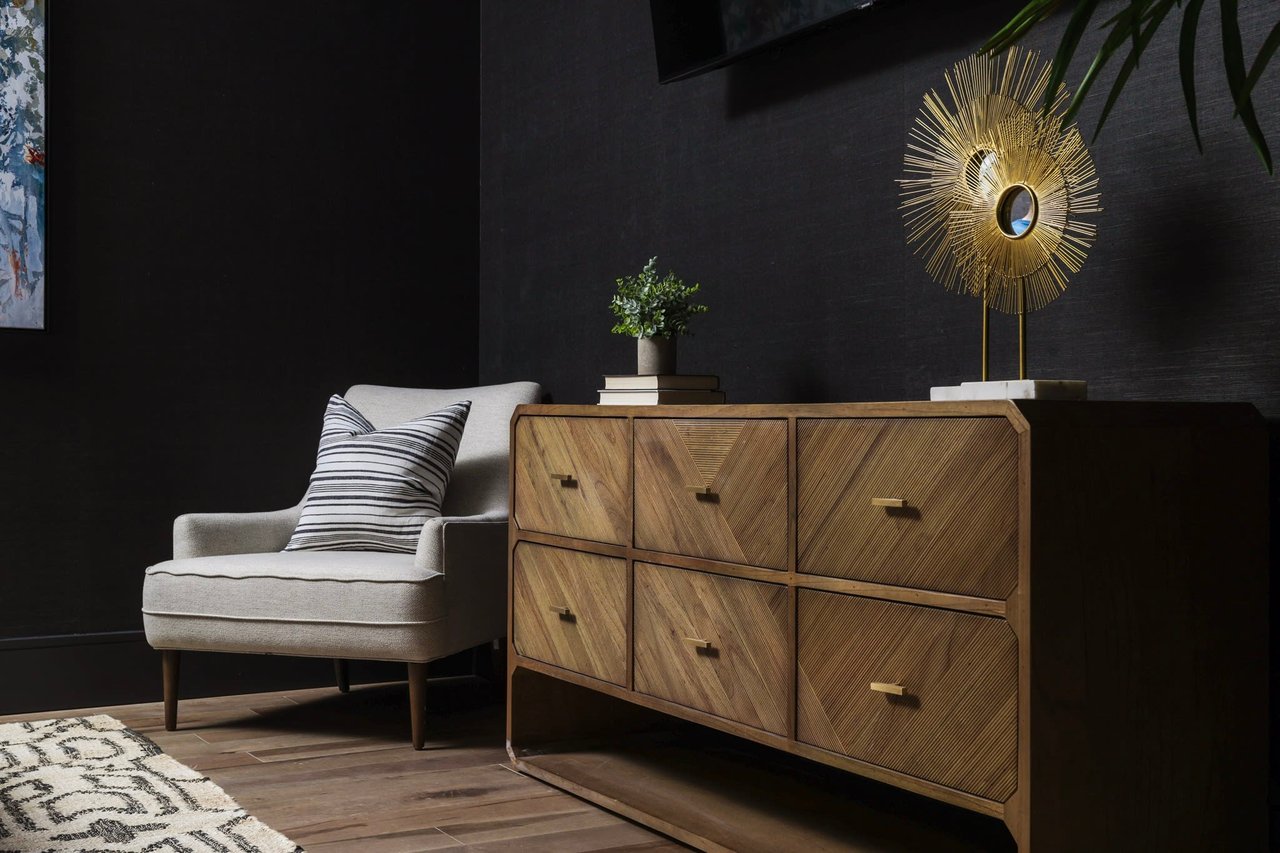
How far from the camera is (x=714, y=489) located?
2.28 metres

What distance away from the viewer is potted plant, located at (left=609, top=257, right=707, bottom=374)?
110 inches

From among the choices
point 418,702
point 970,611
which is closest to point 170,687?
point 418,702

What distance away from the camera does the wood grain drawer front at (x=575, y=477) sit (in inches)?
100.0

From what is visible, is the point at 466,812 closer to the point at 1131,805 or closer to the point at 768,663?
the point at 768,663

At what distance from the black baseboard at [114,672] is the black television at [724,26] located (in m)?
1.98

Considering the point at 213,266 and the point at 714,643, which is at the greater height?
the point at 213,266

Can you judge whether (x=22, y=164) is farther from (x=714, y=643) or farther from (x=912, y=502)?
(x=912, y=502)

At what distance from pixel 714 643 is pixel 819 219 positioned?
1.00m

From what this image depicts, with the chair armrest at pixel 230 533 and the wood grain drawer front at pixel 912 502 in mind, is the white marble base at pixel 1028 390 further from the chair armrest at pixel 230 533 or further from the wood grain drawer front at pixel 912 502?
the chair armrest at pixel 230 533

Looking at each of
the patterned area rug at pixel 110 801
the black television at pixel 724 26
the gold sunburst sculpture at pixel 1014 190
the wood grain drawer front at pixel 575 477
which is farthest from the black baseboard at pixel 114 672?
the gold sunburst sculpture at pixel 1014 190

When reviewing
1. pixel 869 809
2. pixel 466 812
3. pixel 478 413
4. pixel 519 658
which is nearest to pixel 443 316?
pixel 478 413

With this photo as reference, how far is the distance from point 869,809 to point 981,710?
857mm

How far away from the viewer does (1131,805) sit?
1.71 meters

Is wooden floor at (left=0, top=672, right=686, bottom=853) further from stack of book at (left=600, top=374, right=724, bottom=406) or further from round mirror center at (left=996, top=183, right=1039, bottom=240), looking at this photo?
round mirror center at (left=996, top=183, right=1039, bottom=240)
